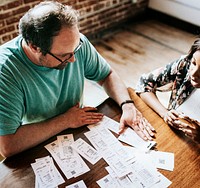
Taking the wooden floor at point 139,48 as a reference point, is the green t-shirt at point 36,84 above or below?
above

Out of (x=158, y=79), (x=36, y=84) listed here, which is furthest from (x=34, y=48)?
(x=158, y=79)

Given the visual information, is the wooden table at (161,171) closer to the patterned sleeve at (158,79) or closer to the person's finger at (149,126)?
→ the person's finger at (149,126)

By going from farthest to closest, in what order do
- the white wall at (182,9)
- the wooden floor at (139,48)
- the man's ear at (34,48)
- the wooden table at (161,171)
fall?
the white wall at (182,9)
the wooden floor at (139,48)
the man's ear at (34,48)
the wooden table at (161,171)

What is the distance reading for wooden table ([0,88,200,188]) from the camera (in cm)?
124

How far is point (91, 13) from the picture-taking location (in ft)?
12.6

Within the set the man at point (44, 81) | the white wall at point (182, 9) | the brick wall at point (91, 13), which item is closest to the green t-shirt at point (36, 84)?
the man at point (44, 81)

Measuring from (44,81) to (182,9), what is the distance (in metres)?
3.15

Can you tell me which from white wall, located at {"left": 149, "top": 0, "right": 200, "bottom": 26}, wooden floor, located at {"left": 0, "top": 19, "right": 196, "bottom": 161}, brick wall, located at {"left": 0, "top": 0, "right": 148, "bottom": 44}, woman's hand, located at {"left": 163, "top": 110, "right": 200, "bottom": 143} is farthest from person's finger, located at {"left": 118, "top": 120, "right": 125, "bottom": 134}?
white wall, located at {"left": 149, "top": 0, "right": 200, "bottom": 26}

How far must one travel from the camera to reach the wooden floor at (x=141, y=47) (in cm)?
350

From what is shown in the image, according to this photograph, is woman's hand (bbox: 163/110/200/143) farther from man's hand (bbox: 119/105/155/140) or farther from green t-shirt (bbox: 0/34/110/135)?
green t-shirt (bbox: 0/34/110/135)

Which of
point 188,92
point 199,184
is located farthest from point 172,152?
point 188,92

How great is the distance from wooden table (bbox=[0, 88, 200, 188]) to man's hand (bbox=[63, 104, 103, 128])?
0.11 feet

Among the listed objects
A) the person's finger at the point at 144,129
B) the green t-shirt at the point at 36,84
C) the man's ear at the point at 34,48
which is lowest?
the person's finger at the point at 144,129

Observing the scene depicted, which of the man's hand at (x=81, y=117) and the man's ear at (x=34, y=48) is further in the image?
the man's hand at (x=81, y=117)
